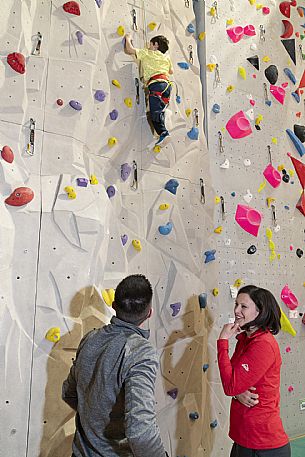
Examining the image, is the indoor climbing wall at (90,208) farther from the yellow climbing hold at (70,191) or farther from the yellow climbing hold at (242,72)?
the yellow climbing hold at (242,72)

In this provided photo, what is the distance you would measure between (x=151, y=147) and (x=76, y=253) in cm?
101

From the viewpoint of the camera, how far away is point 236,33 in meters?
4.06

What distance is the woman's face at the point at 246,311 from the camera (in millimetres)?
2080

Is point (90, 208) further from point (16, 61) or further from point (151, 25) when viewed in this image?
point (151, 25)

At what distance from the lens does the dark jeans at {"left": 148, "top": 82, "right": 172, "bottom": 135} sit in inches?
122

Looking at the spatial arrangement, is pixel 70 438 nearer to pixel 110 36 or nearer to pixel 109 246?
pixel 109 246

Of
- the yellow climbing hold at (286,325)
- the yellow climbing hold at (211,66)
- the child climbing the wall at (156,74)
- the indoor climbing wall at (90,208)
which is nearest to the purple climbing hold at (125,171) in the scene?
the indoor climbing wall at (90,208)

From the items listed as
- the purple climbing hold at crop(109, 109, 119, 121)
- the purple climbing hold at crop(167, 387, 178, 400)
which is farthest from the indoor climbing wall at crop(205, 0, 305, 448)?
the purple climbing hold at crop(109, 109, 119, 121)

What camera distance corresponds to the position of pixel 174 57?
350 centimetres

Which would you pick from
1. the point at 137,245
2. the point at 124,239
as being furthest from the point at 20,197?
the point at 137,245

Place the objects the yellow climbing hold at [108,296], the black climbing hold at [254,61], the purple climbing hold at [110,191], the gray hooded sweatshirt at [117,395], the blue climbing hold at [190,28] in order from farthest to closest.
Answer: the black climbing hold at [254,61] < the blue climbing hold at [190,28] < the purple climbing hold at [110,191] < the yellow climbing hold at [108,296] < the gray hooded sweatshirt at [117,395]

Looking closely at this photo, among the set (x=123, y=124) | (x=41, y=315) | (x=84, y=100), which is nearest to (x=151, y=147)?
(x=123, y=124)

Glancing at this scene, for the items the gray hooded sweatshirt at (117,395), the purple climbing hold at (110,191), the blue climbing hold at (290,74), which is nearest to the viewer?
the gray hooded sweatshirt at (117,395)

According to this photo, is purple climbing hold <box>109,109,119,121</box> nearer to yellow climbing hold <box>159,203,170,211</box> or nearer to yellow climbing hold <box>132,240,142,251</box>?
yellow climbing hold <box>159,203,170,211</box>
